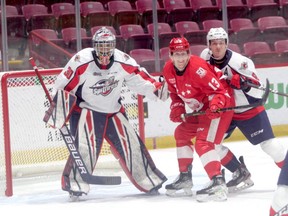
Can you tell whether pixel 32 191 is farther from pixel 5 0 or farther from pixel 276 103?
pixel 276 103

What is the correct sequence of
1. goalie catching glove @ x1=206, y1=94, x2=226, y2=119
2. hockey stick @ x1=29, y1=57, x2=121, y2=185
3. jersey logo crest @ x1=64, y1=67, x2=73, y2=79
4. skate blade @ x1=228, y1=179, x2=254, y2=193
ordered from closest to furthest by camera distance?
goalie catching glove @ x1=206, y1=94, x2=226, y2=119 < jersey logo crest @ x1=64, y1=67, x2=73, y2=79 < hockey stick @ x1=29, y1=57, x2=121, y2=185 < skate blade @ x1=228, y1=179, x2=254, y2=193

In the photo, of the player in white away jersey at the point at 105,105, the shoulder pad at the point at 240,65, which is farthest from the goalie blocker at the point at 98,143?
the shoulder pad at the point at 240,65

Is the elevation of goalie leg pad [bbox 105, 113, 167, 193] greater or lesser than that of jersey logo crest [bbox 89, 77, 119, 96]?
lesser

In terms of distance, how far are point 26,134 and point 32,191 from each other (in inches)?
13.7

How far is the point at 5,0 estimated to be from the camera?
7.48 m

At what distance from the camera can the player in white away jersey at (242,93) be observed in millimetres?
5496

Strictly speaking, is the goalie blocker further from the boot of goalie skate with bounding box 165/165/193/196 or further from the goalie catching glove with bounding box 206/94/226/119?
the goalie catching glove with bounding box 206/94/226/119

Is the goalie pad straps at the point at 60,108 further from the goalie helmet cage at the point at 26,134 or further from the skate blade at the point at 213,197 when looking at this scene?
the skate blade at the point at 213,197

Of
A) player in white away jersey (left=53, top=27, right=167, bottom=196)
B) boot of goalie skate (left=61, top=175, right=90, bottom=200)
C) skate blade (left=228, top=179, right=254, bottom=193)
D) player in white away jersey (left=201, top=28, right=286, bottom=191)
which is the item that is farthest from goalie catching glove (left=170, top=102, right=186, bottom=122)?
boot of goalie skate (left=61, top=175, right=90, bottom=200)

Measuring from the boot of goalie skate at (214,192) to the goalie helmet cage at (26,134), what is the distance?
1.02 m

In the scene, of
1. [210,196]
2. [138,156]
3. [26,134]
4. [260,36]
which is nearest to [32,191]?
[26,134]

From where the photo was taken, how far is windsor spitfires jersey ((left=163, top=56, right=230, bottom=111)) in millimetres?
5297

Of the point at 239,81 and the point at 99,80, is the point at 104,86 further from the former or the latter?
the point at 239,81

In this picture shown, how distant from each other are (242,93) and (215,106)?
1.37 ft
